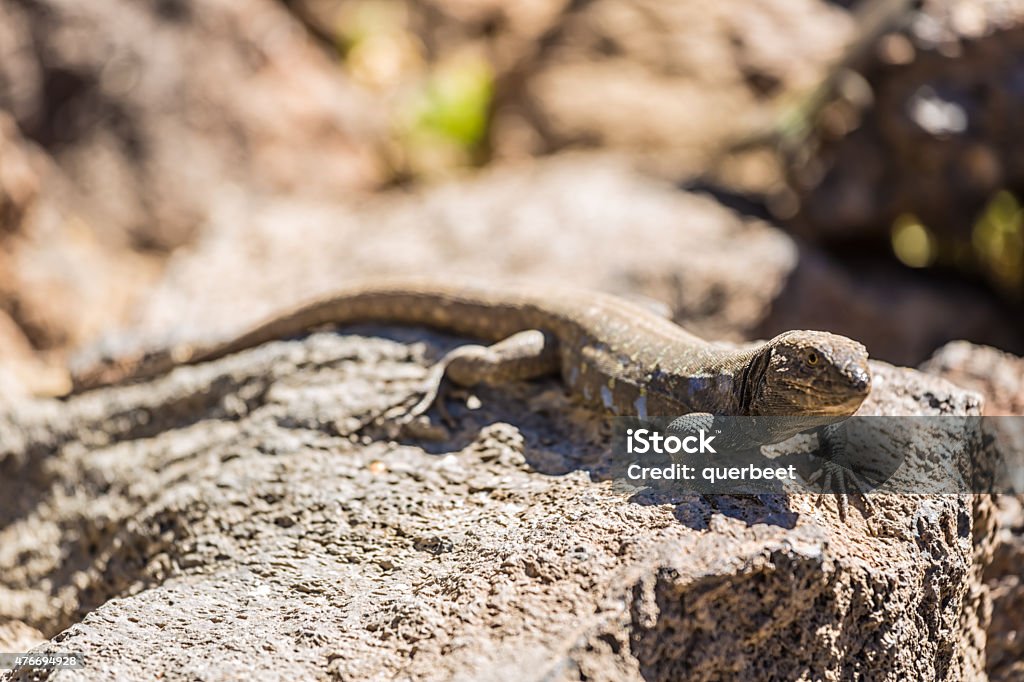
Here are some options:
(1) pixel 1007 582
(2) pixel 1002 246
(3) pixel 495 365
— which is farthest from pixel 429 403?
(2) pixel 1002 246

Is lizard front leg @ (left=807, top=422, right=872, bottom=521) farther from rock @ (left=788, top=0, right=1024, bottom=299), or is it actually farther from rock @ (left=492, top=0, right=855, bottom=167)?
rock @ (left=492, top=0, right=855, bottom=167)

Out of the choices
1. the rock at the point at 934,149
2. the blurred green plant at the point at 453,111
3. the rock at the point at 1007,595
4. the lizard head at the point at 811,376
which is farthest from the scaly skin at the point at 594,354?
the blurred green plant at the point at 453,111

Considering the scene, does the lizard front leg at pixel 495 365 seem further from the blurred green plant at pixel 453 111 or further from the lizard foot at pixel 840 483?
the blurred green plant at pixel 453 111

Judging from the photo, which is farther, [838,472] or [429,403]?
[429,403]

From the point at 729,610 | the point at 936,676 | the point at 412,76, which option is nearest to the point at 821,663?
the point at 729,610

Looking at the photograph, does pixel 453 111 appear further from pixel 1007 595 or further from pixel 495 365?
pixel 1007 595

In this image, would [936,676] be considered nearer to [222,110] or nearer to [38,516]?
[38,516]

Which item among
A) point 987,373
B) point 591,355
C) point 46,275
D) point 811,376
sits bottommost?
point 46,275
